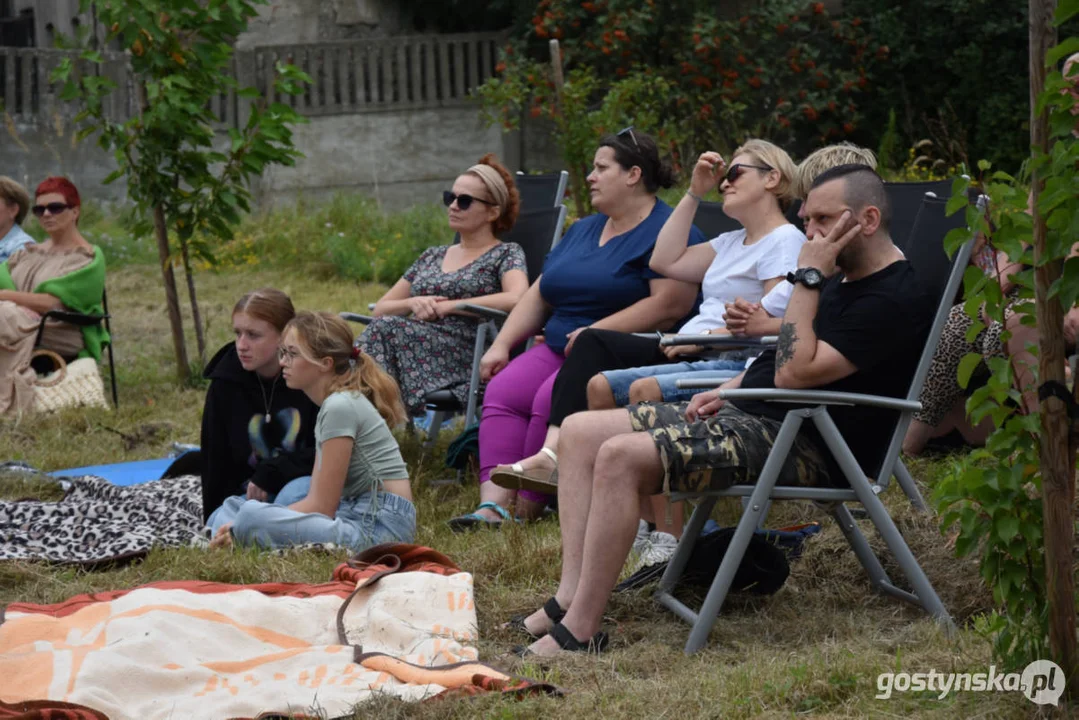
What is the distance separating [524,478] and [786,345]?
46.7 inches

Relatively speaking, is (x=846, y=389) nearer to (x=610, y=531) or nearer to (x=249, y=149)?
(x=610, y=531)

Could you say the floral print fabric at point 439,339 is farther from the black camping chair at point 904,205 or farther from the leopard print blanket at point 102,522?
the black camping chair at point 904,205

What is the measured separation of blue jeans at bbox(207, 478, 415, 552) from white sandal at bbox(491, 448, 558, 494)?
39 cm

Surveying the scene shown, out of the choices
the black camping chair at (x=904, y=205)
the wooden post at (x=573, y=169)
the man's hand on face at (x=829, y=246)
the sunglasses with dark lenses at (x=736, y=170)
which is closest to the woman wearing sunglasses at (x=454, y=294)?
the sunglasses with dark lenses at (x=736, y=170)

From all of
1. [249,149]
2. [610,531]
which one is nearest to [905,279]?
[610,531]

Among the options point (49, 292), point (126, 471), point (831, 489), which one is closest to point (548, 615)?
point (831, 489)

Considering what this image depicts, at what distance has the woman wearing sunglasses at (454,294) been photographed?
6.01 m

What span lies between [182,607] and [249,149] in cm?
480

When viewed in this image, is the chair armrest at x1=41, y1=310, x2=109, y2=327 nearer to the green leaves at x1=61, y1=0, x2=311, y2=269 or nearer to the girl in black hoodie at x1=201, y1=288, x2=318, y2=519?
the green leaves at x1=61, y1=0, x2=311, y2=269

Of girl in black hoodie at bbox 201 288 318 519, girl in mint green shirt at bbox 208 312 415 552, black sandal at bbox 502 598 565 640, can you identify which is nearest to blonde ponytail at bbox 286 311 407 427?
girl in mint green shirt at bbox 208 312 415 552

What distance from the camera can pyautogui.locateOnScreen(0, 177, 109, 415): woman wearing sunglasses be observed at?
7.43m

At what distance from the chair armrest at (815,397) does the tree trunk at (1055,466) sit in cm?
81

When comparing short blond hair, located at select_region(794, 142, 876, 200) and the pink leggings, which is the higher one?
short blond hair, located at select_region(794, 142, 876, 200)

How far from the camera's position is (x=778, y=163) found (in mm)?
4934
